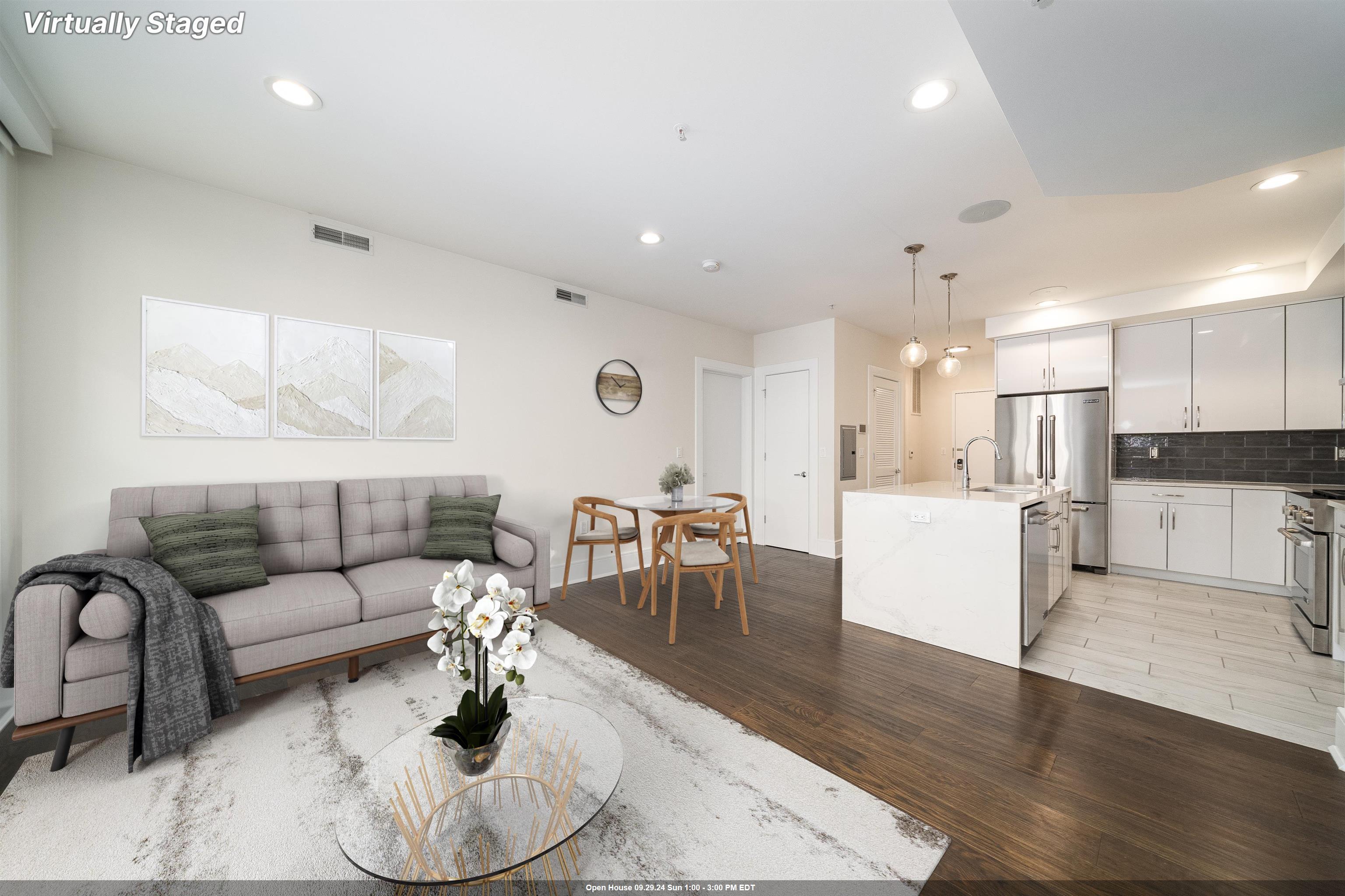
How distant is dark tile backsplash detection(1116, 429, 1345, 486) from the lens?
163 inches

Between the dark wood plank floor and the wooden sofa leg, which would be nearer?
the dark wood plank floor

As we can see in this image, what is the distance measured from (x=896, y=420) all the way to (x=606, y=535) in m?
4.54

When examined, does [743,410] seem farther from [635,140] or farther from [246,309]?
[246,309]

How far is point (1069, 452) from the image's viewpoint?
4.98 metres

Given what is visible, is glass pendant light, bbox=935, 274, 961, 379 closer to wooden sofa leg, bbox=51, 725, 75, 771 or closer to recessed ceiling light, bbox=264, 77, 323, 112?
recessed ceiling light, bbox=264, 77, 323, 112

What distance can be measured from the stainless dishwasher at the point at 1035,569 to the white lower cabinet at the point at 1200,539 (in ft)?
8.02

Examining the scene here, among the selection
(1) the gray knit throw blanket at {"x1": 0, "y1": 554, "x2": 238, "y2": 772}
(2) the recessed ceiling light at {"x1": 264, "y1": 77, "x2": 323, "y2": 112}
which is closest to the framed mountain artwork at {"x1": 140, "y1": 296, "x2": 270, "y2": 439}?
(1) the gray knit throw blanket at {"x1": 0, "y1": 554, "x2": 238, "y2": 772}

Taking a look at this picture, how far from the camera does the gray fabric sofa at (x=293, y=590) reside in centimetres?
177

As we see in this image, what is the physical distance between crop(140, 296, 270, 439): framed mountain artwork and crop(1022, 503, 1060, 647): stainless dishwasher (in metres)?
4.44

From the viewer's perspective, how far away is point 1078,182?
7.22ft

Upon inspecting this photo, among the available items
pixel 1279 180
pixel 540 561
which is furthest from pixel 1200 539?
pixel 540 561

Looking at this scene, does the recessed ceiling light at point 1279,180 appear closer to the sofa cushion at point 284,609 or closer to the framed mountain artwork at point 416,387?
the framed mountain artwork at point 416,387

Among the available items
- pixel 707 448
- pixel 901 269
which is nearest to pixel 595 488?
pixel 707 448

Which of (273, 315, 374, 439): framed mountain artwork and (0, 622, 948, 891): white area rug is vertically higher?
(273, 315, 374, 439): framed mountain artwork
